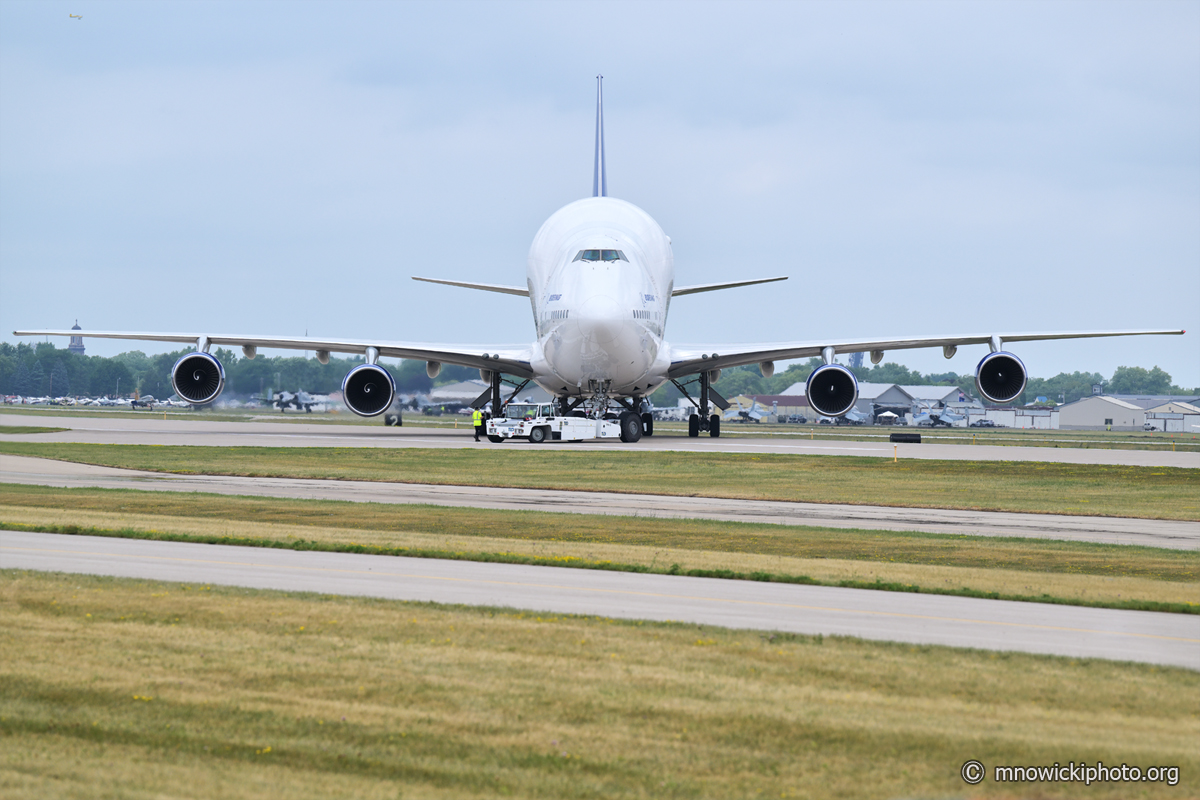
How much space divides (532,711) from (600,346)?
33.6m

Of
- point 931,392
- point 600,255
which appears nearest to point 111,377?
point 931,392

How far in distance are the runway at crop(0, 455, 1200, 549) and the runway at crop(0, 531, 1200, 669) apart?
701 centimetres

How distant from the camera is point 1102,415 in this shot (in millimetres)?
130500

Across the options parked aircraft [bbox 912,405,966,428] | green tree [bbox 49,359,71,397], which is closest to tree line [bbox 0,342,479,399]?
green tree [bbox 49,359,71,397]

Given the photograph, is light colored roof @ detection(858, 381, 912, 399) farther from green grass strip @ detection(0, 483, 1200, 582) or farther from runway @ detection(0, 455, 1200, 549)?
green grass strip @ detection(0, 483, 1200, 582)

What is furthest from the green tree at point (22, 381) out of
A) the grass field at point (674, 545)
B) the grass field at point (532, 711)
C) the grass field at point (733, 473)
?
the grass field at point (532, 711)

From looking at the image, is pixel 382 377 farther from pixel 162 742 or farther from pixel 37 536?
pixel 162 742

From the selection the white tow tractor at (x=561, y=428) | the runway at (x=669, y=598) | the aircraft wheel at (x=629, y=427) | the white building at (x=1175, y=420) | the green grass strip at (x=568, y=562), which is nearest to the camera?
the runway at (x=669, y=598)

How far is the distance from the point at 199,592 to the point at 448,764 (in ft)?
19.9

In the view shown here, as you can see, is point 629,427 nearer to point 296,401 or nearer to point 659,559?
point 659,559

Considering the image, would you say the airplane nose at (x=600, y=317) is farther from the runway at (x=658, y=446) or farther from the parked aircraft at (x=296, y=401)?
the parked aircraft at (x=296, y=401)

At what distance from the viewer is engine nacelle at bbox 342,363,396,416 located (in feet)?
144

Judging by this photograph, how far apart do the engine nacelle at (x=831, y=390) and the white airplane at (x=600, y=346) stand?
0.16 feet

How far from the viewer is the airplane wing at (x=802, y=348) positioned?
44.5m
